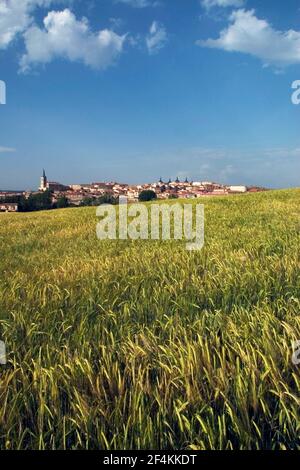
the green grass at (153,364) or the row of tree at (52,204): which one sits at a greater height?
the row of tree at (52,204)

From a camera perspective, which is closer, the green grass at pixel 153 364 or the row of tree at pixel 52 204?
the green grass at pixel 153 364

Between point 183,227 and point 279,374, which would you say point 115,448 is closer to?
point 279,374

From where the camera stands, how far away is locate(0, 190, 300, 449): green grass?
153 centimetres

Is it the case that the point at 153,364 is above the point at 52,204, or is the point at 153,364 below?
below

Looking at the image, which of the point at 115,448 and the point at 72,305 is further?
the point at 72,305

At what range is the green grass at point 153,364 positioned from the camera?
1.53 metres

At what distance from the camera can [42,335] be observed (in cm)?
255

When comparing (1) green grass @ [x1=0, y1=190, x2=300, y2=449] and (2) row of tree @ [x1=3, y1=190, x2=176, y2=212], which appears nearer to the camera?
Result: (1) green grass @ [x1=0, y1=190, x2=300, y2=449]

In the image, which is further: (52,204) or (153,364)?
(52,204)

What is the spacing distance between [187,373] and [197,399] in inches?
6.2

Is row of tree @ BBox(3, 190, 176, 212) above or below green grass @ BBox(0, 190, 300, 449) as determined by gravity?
above

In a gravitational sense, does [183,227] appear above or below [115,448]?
above

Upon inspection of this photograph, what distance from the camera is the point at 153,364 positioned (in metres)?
2.00
